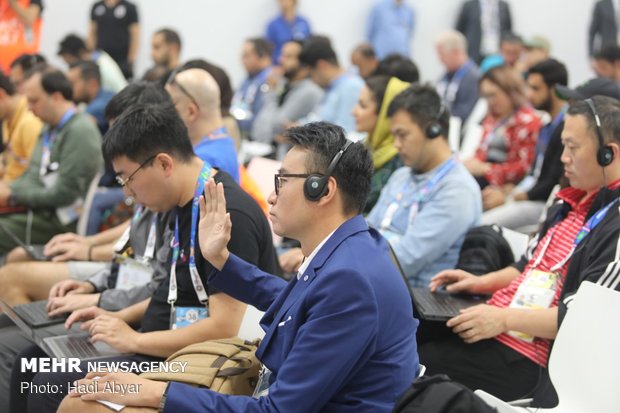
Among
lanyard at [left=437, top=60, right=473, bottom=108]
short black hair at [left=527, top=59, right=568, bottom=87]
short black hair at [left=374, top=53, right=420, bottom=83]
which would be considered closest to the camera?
short black hair at [left=527, top=59, right=568, bottom=87]

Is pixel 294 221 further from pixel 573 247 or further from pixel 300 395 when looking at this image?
pixel 573 247

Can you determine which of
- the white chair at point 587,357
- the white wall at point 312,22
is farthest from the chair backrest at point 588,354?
the white wall at point 312,22

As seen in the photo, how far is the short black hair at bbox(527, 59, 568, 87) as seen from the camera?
4.79 meters

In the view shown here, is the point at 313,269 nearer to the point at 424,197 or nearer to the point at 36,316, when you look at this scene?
the point at 36,316

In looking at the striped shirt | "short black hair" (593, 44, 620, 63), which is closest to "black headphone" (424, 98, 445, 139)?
the striped shirt

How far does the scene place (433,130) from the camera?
332 centimetres

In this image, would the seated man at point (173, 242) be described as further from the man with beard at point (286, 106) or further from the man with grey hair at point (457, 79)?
the man with grey hair at point (457, 79)

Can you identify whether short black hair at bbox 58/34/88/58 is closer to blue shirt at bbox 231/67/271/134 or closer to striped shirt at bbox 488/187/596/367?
blue shirt at bbox 231/67/271/134

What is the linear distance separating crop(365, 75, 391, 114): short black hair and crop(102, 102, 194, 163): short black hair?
170 centimetres

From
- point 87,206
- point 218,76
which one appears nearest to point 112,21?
point 87,206

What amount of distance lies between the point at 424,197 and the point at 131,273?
120cm

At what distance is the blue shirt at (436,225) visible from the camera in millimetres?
3166

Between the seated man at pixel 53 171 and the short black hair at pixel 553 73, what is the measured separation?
262 centimetres

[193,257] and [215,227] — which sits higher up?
[215,227]
